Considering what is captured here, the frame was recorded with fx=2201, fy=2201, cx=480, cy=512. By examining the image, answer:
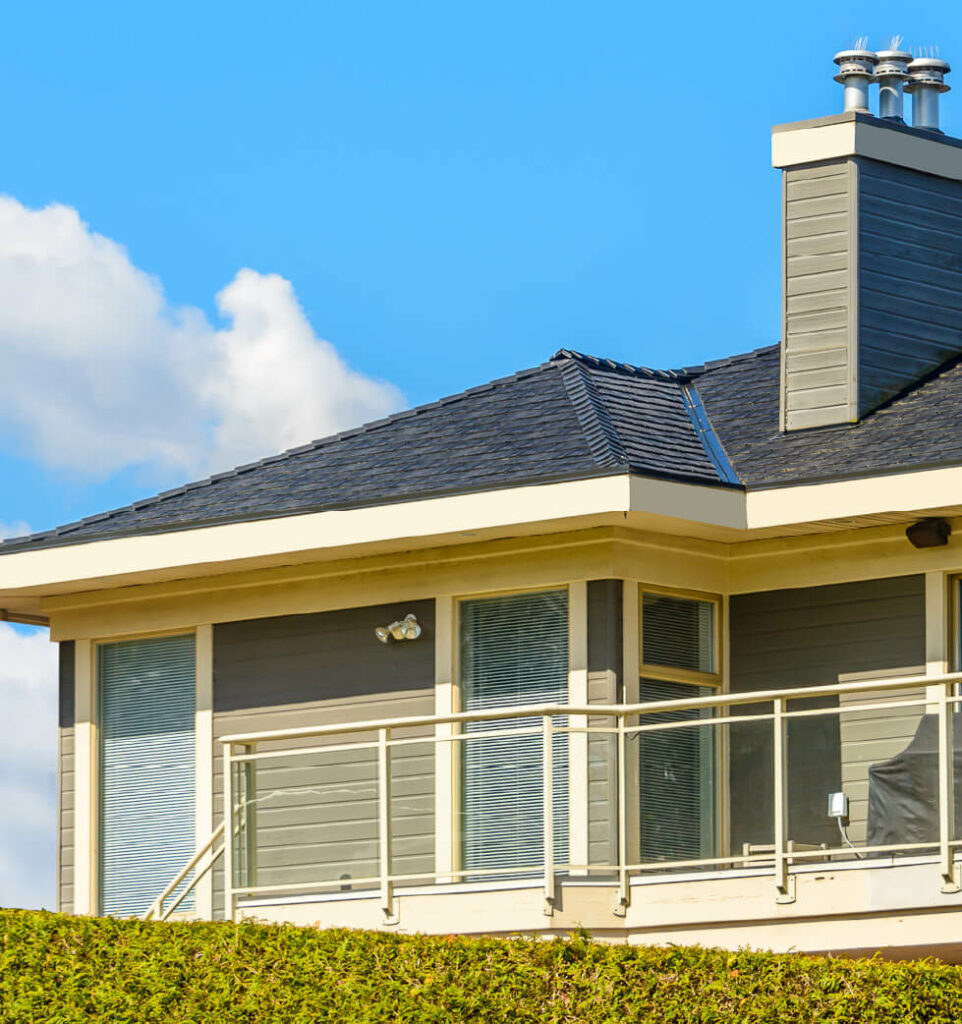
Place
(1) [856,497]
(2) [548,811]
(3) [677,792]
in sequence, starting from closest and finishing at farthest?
(2) [548,811]
(3) [677,792]
(1) [856,497]

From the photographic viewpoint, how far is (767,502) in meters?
15.9

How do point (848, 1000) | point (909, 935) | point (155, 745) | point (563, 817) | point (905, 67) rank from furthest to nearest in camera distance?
point (905, 67) → point (155, 745) → point (563, 817) → point (909, 935) → point (848, 1000)

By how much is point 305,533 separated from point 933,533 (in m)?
4.60

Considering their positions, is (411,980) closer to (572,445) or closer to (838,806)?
(838,806)

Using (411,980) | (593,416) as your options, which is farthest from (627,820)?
(593,416)

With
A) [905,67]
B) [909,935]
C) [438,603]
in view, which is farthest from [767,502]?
[905,67]

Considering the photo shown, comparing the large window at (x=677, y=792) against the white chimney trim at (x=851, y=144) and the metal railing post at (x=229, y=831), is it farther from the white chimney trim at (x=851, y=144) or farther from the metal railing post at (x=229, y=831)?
the white chimney trim at (x=851, y=144)

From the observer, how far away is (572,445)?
16469mm

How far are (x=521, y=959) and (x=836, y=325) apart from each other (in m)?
7.20

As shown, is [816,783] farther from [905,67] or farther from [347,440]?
[905,67]

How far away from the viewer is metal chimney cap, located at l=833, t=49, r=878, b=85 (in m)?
19.0

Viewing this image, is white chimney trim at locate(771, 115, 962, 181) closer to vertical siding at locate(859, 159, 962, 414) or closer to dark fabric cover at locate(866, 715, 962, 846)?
vertical siding at locate(859, 159, 962, 414)

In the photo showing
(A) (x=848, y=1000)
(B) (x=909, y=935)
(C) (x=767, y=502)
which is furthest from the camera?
(C) (x=767, y=502)

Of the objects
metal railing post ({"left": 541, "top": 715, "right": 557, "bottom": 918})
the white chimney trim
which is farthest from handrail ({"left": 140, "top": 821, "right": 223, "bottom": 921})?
the white chimney trim
